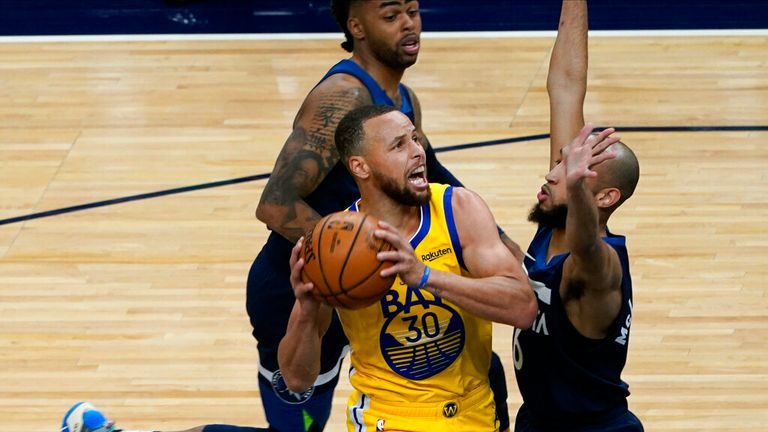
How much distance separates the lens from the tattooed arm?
443 centimetres

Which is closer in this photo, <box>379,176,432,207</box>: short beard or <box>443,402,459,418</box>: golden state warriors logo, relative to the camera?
<box>379,176,432,207</box>: short beard

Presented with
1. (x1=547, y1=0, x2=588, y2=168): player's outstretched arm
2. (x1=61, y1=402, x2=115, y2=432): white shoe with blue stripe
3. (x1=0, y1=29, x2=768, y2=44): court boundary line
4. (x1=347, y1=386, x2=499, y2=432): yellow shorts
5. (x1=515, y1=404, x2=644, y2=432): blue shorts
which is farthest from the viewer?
(x1=0, y1=29, x2=768, y2=44): court boundary line

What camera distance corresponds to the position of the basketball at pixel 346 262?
355 cm

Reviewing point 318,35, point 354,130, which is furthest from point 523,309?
point 318,35

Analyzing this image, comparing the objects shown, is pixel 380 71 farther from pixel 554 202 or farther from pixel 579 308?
pixel 579 308

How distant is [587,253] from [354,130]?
2.54 feet

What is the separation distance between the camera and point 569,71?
15.7 ft

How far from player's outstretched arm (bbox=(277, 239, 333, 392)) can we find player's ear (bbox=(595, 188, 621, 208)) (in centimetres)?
91

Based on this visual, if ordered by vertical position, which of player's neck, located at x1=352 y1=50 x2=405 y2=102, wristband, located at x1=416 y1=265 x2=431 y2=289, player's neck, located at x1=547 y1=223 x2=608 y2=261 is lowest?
player's neck, located at x1=547 y1=223 x2=608 y2=261

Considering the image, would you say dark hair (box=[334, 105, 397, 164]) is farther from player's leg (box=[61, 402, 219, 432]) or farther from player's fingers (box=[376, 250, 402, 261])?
player's leg (box=[61, 402, 219, 432])

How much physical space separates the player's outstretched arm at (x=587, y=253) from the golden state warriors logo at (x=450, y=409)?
457mm

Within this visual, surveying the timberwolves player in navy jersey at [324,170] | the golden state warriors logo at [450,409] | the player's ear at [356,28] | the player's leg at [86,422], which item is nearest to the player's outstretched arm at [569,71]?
the timberwolves player in navy jersey at [324,170]

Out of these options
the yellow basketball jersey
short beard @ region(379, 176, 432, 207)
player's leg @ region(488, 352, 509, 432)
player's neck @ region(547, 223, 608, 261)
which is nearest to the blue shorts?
player's leg @ region(488, 352, 509, 432)

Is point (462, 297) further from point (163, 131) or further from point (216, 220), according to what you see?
point (163, 131)
